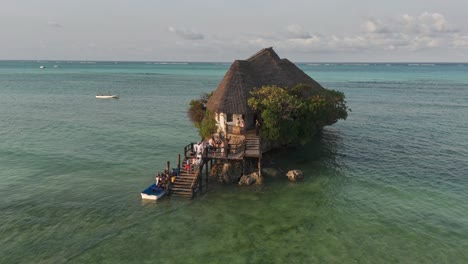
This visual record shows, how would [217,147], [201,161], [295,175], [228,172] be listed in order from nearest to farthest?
[201,161]
[217,147]
[228,172]
[295,175]

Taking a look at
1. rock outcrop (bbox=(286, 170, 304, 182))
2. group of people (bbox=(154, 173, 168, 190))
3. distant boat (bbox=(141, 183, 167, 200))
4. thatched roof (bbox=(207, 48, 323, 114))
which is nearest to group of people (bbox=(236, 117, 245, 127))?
thatched roof (bbox=(207, 48, 323, 114))

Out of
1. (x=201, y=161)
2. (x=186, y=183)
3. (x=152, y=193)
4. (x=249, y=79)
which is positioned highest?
(x=249, y=79)

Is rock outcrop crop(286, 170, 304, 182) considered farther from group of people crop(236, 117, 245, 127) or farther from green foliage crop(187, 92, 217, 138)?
green foliage crop(187, 92, 217, 138)

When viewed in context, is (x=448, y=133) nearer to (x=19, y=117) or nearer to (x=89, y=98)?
(x=19, y=117)

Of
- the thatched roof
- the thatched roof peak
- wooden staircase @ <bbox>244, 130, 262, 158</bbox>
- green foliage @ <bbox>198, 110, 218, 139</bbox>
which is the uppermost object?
the thatched roof peak

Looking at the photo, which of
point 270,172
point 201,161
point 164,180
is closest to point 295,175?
point 270,172

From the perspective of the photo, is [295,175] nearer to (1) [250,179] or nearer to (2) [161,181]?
(1) [250,179]

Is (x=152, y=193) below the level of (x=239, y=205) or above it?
above
